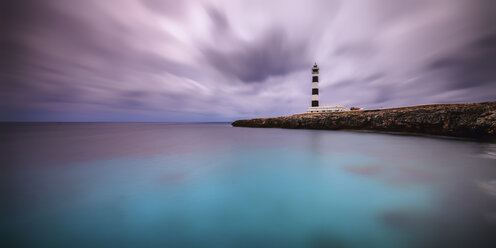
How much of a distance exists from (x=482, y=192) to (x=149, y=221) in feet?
19.5

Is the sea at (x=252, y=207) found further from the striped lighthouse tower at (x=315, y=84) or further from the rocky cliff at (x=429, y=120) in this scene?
the striped lighthouse tower at (x=315, y=84)

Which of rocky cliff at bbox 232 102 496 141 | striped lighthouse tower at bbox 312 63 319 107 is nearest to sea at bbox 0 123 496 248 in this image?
rocky cliff at bbox 232 102 496 141

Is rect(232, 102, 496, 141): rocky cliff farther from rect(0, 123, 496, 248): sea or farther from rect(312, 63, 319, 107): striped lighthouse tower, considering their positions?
rect(312, 63, 319, 107): striped lighthouse tower

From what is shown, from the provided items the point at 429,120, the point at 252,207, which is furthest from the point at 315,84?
the point at 252,207

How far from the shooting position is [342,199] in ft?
9.18

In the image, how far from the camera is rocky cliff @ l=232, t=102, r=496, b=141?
902 cm

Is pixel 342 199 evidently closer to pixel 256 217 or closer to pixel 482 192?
pixel 256 217

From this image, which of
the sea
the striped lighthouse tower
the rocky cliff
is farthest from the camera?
the striped lighthouse tower

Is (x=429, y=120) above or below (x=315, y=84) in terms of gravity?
below

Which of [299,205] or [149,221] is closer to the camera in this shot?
[149,221]

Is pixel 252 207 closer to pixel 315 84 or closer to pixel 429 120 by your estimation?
pixel 429 120

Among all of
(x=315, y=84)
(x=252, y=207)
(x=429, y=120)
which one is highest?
(x=315, y=84)

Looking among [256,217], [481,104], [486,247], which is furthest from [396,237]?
[481,104]

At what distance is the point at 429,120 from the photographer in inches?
450
